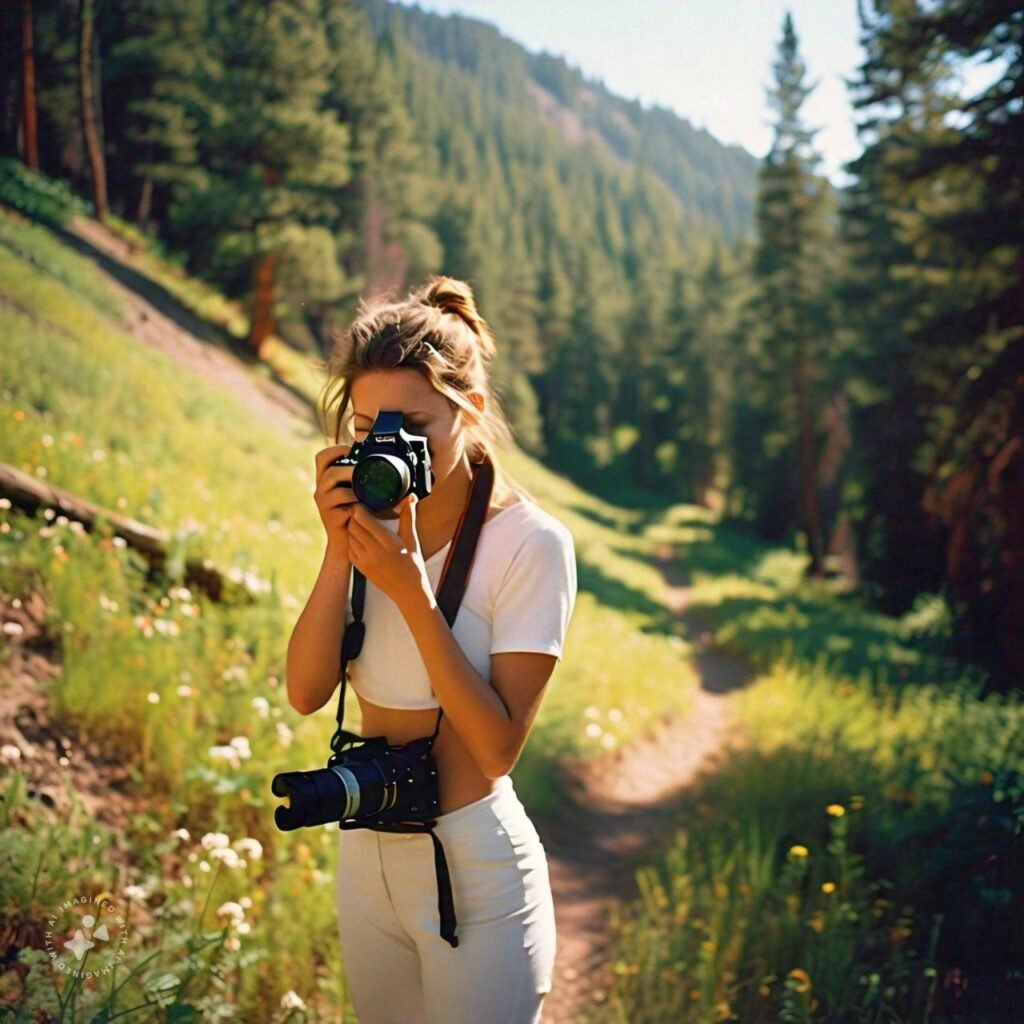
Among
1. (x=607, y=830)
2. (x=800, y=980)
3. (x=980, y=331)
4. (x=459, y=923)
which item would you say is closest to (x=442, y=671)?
(x=459, y=923)

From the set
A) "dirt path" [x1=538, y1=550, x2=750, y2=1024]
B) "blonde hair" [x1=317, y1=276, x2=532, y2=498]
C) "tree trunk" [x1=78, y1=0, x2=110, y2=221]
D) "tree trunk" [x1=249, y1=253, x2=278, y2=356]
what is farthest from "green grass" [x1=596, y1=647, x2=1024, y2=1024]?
"tree trunk" [x1=249, y1=253, x2=278, y2=356]

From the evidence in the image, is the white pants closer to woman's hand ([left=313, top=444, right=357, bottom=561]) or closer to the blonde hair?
woman's hand ([left=313, top=444, right=357, bottom=561])

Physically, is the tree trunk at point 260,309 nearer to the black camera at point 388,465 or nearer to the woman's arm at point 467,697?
the black camera at point 388,465

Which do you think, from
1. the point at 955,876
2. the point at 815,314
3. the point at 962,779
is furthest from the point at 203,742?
the point at 815,314

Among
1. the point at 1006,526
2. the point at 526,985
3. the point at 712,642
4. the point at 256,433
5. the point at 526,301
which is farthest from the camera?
the point at 526,301

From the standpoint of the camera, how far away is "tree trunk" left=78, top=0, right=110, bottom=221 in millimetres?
7504

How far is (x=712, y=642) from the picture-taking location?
16672mm

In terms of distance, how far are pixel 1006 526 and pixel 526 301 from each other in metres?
50.3

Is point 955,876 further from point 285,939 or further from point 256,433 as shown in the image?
point 256,433

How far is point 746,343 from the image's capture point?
40781 millimetres

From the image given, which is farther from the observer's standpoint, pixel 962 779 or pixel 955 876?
pixel 962 779

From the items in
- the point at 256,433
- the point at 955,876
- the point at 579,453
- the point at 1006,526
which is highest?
the point at 1006,526

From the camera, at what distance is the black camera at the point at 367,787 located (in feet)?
5.88

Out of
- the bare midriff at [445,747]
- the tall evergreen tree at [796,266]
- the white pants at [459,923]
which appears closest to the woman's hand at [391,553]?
the bare midriff at [445,747]
